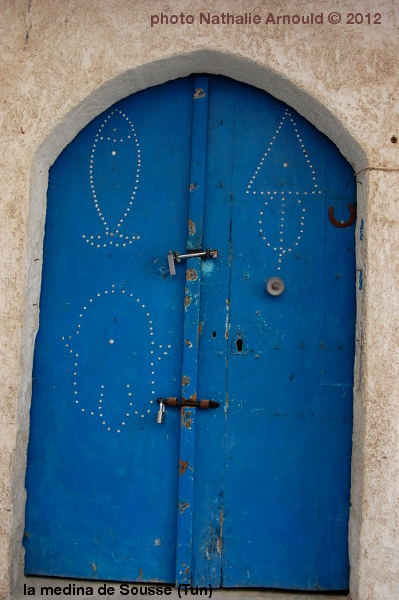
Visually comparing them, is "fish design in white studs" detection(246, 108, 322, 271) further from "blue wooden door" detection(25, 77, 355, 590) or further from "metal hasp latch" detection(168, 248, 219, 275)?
"metal hasp latch" detection(168, 248, 219, 275)

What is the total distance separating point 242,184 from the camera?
7.57ft

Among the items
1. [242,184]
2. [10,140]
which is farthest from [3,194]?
[242,184]

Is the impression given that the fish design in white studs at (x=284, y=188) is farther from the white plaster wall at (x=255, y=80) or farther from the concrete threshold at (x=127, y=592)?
the concrete threshold at (x=127, y=592)

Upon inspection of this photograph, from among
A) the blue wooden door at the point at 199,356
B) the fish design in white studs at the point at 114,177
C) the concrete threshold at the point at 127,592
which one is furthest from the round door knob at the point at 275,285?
the concrete threshold at the point at 127,592

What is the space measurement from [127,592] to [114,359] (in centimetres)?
98

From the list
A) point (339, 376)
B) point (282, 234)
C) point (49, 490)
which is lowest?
point (49, 490)

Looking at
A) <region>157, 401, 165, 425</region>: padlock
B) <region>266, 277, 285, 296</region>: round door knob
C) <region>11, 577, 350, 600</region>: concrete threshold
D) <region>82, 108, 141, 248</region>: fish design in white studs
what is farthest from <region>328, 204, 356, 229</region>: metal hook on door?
<region>11, 577, 350, 600</region>: concrete threshold

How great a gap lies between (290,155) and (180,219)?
1.83ft

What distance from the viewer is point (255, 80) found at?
2.26 m

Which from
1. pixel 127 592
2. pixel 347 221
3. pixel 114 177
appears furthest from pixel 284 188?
pixel 127 592

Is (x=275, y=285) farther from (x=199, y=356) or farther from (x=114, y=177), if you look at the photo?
(x=114, y=177)

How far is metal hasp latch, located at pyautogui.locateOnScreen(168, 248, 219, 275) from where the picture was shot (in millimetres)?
2227

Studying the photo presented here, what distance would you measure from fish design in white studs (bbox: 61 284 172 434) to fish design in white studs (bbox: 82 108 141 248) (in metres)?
0.24

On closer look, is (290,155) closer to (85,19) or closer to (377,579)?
(85,19)
